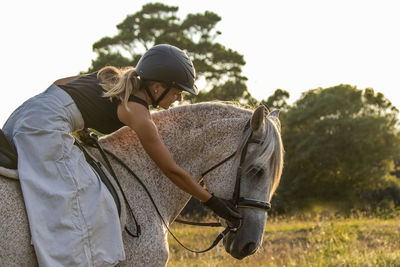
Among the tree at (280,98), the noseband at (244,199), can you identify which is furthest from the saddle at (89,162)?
the tree at (280,98)

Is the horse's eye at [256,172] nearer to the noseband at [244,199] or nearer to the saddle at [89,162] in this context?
the noseband at [244,199]

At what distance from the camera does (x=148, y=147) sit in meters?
3.07

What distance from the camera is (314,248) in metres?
8.72

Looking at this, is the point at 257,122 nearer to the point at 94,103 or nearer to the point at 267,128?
the point at 267,128

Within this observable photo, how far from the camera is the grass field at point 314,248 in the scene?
284 inches

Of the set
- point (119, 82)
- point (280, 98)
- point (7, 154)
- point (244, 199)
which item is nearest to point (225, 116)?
point (244, 199)

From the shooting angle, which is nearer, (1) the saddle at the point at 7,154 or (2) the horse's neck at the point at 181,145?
(1) the saddle at the point at 7,154

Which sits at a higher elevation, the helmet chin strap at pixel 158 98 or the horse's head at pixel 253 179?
the helmet chin strap at pixel 158 98

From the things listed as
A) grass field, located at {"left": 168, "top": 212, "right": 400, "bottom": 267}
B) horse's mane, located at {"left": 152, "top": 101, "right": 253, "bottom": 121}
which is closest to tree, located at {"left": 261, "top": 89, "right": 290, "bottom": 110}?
grass field, located at {"left": 168, "top": 212, "right": 400, "bottom": 267}

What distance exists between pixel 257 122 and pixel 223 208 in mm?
674

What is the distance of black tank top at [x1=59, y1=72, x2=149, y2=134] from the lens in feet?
10.1

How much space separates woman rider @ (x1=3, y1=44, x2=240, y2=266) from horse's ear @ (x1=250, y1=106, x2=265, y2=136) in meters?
0.52

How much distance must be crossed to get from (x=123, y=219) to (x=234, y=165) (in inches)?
36.2

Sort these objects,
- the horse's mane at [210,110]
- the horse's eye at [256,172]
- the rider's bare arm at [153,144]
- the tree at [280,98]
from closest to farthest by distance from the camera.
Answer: the rider's bare arm at [153,144] → the horse's eye at [256,172] → the horse's mane at [210,110] → the tree at [280,98]
